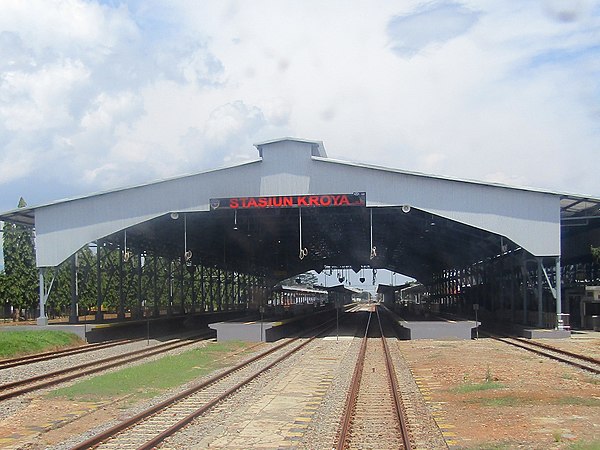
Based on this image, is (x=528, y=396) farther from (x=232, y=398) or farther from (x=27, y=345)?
(x=27, y=345)

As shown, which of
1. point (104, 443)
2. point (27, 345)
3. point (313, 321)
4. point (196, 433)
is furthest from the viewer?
point (313, 321)

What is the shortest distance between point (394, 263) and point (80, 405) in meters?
61.4

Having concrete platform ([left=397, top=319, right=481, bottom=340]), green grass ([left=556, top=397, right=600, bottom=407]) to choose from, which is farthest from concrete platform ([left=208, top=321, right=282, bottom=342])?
green grass ([left=556, top=397, right=600, bottom=407])

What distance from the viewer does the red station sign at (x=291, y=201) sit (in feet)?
102

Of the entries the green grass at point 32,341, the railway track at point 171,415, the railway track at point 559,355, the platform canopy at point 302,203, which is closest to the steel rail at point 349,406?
the railway track at point 171,415

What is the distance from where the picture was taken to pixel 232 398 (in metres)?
15.3

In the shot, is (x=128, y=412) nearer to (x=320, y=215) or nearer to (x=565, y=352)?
(x=565, y=352)

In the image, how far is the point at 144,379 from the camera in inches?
Result: 732

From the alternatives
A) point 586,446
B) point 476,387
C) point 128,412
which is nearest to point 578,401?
point 476,387

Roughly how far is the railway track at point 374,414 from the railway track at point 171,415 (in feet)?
8.88

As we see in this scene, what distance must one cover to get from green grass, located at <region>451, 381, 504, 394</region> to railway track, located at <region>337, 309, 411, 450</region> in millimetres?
1496

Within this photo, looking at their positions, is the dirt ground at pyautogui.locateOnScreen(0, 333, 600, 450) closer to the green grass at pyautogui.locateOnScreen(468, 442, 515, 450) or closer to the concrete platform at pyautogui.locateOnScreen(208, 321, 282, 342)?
the green grass at pyautogui.locateOnScreen(468, 442, 515, 450)

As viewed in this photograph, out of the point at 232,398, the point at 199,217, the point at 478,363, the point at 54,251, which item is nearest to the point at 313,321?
the point at 199,217

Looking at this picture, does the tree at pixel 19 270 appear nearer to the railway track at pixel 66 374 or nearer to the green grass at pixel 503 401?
the railway track at pixel 66 374
